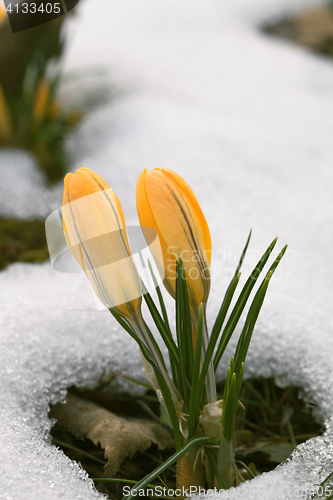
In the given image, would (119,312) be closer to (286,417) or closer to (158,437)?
(158,437)

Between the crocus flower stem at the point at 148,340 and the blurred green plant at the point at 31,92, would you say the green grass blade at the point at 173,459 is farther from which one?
the blurred green plant at the point at 31,92

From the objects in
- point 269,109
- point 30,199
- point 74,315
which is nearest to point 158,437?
point 74,315

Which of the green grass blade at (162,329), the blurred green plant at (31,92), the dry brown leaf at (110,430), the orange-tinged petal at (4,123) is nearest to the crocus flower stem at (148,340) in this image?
the green grass blade at (162,329)

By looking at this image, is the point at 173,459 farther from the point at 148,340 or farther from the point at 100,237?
the point at 100,237

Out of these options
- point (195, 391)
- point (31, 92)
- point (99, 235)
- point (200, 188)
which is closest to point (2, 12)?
point (31, 92)

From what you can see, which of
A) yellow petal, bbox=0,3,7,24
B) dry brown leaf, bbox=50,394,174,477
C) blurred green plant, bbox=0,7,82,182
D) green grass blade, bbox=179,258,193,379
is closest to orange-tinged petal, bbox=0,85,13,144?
blurred green plant, bbox=0,7,82,182
